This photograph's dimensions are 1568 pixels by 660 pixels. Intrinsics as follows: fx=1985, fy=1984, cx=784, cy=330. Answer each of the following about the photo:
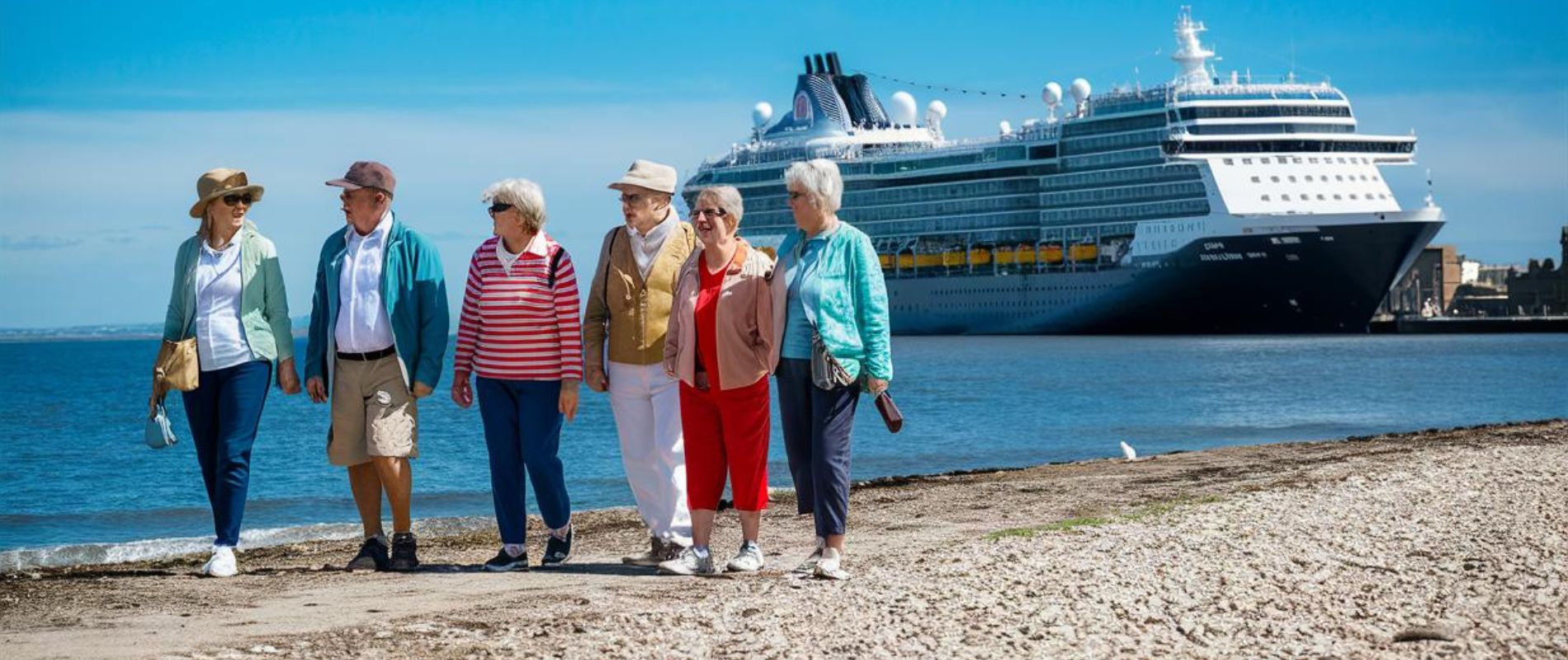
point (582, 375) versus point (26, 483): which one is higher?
point (582, 375)

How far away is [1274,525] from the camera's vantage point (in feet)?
27.0

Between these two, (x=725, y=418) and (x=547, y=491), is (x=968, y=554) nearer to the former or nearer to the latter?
(x=725, y=418)

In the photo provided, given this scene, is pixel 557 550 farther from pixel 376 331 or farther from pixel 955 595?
pixel 955 595

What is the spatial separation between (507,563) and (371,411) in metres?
0.78

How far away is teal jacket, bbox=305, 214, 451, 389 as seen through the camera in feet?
23.8

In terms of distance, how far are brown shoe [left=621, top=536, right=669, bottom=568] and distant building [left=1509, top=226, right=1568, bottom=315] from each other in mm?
100044

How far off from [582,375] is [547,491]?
46 centimetres

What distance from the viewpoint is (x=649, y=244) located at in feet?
24.0

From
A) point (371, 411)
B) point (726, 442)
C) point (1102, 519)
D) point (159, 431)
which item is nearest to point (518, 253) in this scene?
point (371, 411)

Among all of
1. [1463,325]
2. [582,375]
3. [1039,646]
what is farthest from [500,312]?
[1463,325]

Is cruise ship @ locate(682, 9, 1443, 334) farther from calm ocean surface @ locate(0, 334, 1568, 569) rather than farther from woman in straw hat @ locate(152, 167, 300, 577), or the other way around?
woman in straw hat @ locate(152, 167, 300, 577)

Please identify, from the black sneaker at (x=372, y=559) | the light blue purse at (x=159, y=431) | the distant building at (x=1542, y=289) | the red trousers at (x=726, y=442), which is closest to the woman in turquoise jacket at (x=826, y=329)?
the red trousers at (x=726, y=442)

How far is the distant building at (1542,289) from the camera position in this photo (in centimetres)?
10019

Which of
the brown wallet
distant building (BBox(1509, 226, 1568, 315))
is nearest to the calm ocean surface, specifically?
the brown wallet
